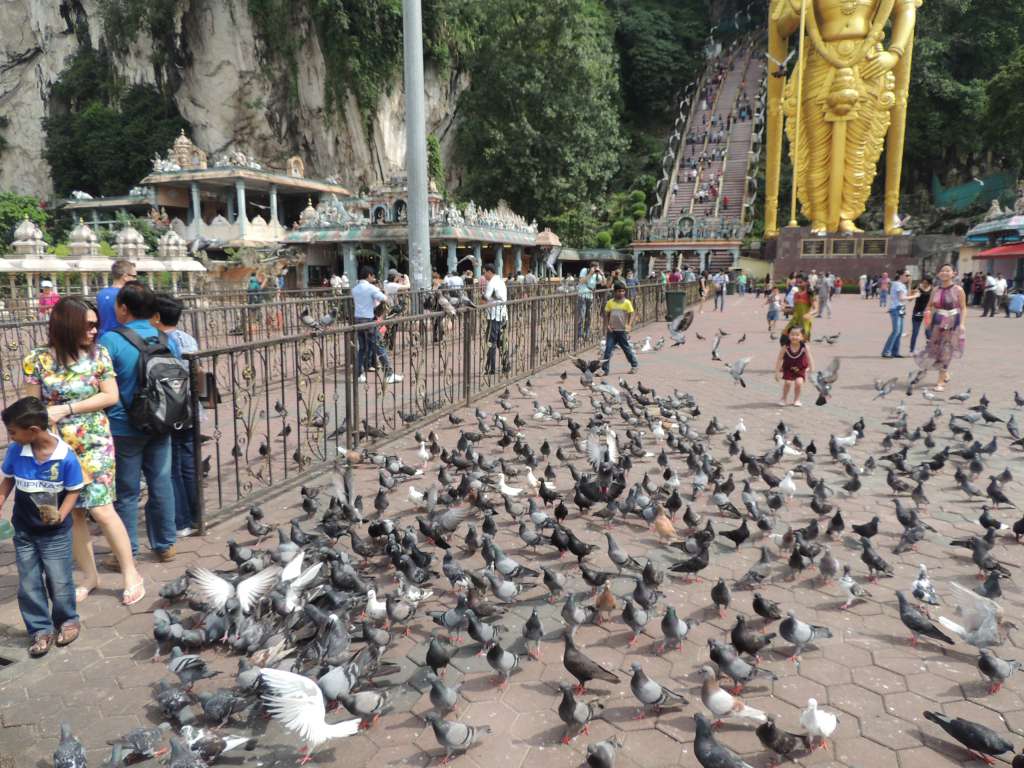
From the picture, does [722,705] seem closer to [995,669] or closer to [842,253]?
[995,669]

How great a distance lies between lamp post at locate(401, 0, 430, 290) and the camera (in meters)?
12.1

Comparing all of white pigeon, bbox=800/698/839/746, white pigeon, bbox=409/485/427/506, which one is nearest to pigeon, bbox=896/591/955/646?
white pigeon, bbox=800/698/839/746

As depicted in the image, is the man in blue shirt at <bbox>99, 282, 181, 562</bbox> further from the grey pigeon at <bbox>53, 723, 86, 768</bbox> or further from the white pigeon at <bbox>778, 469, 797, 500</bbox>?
the white pigeon at <bbox>778, 469, 797, 500</bbox>

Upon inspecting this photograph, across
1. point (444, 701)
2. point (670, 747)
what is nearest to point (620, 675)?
point (670, 747)

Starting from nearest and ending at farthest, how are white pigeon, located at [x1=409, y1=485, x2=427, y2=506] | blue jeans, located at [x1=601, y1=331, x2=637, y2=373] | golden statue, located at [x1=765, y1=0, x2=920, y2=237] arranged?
white pigeon, located at [x1=409, y1=485, x2=427, y2=506] → blue jeans, located at [x1=601, y1=331, x2=637, y2=373] → golden statue, located at [x1=765, y1=0, x2=920, y2=237]

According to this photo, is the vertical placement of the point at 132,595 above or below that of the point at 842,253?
below

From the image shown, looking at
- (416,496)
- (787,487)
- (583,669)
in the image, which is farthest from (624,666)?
(787,487)

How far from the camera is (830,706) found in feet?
10.8

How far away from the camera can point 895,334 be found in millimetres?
13148

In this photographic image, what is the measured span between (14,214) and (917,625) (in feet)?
139

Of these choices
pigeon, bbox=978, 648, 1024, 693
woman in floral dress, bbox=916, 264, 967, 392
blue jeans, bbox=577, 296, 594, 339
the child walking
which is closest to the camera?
pigeon, bbox=978, 648, 1024, 693

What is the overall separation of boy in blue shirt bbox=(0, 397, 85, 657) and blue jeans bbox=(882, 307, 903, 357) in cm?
1366

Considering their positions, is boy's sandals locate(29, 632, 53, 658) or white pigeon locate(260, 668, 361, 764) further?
boy's sandals locate(29, 632, 53, 658)

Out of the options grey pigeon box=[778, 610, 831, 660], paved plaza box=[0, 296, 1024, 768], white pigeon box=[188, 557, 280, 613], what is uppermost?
white pigeon box=[188, 557, 280, 613]
